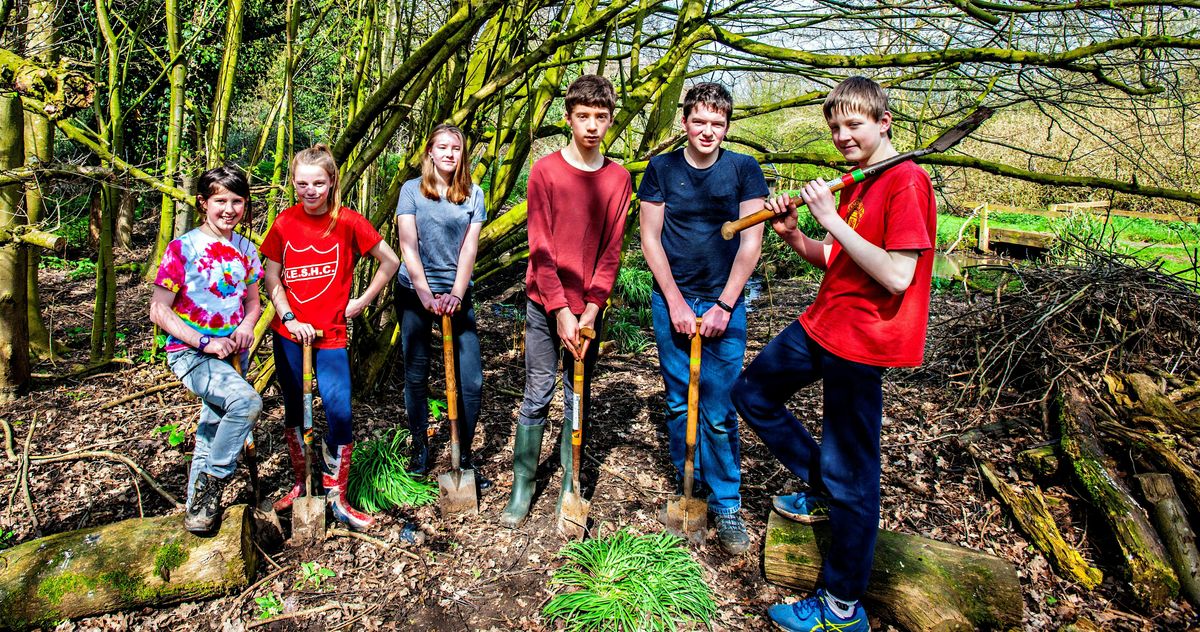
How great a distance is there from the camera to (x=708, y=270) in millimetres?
2875

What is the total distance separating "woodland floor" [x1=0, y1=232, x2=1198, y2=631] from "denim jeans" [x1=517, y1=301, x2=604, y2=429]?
1.80 ft

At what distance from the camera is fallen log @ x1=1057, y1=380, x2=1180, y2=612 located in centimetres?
284

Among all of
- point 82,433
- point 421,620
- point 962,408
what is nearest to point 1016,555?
point 962,408

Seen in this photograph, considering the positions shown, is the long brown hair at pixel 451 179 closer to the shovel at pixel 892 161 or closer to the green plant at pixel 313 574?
the shovel at pixel 892 161

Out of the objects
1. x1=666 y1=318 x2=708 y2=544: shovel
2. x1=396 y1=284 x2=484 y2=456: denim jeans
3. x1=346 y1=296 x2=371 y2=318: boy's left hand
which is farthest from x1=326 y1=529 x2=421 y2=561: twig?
x1=666 y1=318 x2=708 y2=544: shovel

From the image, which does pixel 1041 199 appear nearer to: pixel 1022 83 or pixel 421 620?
pixel 1022 83

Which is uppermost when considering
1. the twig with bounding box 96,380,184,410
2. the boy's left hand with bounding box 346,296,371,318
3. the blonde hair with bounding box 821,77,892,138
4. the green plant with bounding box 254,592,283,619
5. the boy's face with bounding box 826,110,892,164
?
the blonde hair with bounding box 821,77,892,138

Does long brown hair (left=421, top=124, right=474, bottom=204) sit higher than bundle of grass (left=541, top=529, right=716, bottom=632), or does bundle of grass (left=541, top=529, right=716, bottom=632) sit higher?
long brown hair (left=421, top=124, right=474, bottom=204)

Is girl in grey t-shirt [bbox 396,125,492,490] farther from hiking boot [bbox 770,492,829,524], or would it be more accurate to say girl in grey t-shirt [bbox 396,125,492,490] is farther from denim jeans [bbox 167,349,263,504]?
hiking boot [bbox 770,492,829,524]

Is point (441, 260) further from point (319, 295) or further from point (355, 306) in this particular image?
point (319, 295)

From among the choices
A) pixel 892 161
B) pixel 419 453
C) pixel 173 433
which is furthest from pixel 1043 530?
pixel 173 433

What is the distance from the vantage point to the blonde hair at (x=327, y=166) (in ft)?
9.24

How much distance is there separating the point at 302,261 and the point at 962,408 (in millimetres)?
3994

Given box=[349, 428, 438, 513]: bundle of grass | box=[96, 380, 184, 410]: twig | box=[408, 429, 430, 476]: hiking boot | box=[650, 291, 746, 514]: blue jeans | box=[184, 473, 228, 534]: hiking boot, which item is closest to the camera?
box=[184, 473, 228, 534]: hiking boot
